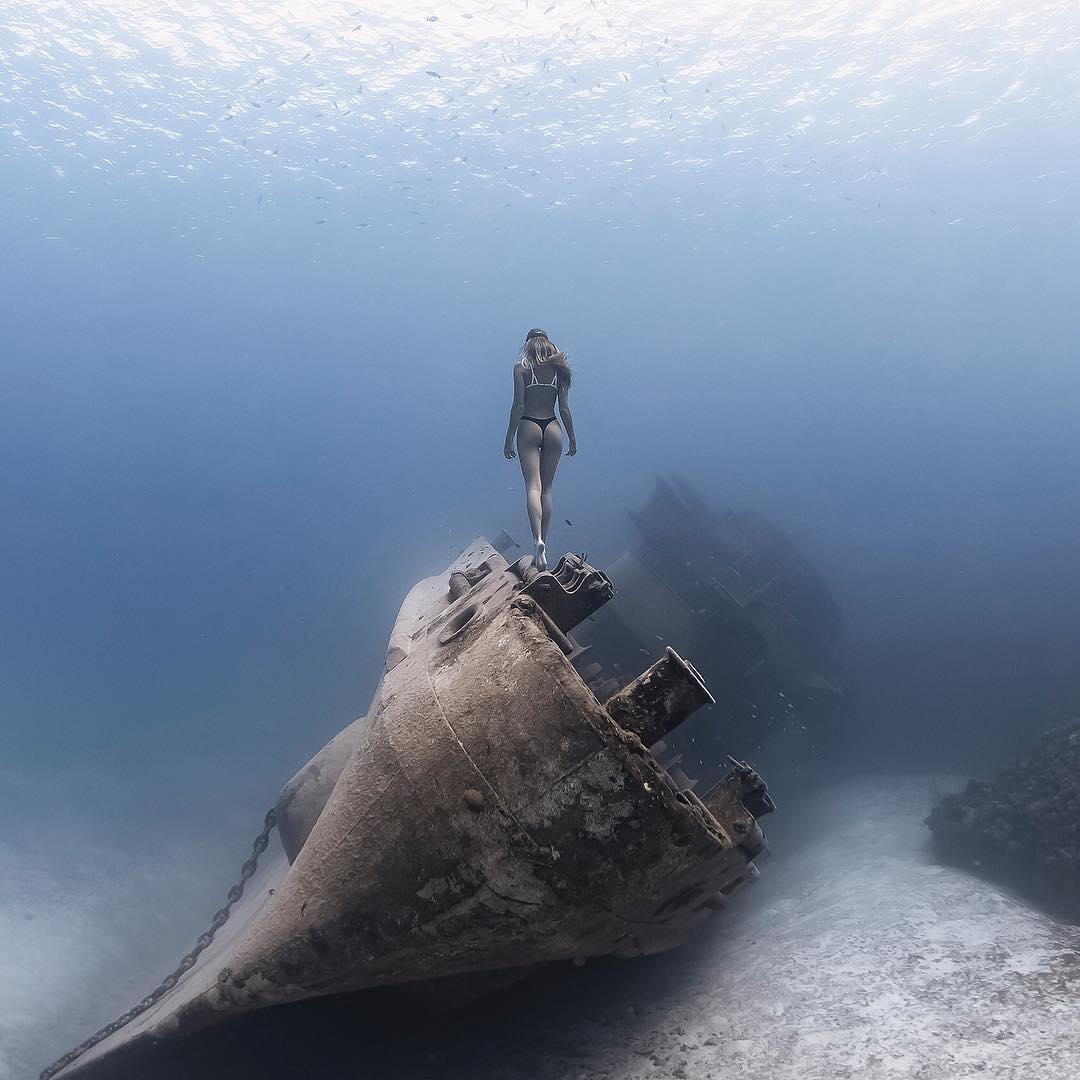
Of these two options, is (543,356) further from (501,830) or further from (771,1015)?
(771,1015)

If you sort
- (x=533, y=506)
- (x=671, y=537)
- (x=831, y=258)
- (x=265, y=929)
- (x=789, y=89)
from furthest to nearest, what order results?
Result: (x=831, y=258), (x=789, y=89), (x=671, y=537), (x=533, y=506), (x=265, y=929)

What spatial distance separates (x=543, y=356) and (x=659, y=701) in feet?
12.9

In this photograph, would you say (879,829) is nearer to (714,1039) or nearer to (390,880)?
(714,1039)

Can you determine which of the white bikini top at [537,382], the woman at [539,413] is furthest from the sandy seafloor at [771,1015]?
the white bikini top at [537,382]

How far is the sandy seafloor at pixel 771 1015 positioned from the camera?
11.7 ft

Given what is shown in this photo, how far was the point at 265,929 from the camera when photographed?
139 inches

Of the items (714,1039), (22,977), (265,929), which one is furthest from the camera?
(22,977)

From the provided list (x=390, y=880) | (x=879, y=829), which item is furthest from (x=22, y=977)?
(x=879, y=829)

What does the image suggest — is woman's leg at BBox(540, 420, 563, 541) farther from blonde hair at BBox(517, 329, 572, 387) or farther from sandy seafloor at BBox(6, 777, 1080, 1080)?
sandy seafloor at BBox(6, 777, 1080, 1080)

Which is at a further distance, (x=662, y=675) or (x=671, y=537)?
(x=671, y=537)

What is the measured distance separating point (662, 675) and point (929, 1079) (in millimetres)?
2440

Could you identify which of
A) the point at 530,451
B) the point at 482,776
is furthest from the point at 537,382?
the point at 482,776

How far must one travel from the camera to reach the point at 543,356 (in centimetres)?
607

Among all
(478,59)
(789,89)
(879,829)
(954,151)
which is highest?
(478,59)
